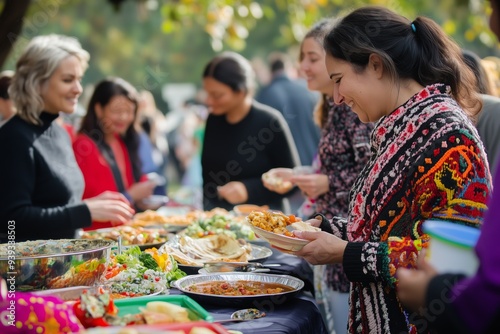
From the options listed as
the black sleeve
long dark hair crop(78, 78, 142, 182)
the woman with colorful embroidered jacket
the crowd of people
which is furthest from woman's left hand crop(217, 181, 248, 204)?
the woman with colorful embroidered jacket

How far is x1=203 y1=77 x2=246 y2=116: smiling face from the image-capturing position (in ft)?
16.1

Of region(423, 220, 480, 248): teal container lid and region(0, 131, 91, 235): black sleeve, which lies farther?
region(0, 131, 91, 235): black sleeve

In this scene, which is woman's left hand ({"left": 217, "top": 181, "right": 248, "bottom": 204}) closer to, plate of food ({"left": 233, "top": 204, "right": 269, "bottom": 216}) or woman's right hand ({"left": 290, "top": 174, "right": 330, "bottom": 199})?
plate of food ({"left": 233, "top": 204, "right": 269, "bottom": 216})

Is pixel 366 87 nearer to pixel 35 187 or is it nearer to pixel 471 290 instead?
pixel 471 290

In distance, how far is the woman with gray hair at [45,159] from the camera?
3.32 metres

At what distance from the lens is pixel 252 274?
271 cm

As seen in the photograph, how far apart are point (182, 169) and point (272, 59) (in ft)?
19.1

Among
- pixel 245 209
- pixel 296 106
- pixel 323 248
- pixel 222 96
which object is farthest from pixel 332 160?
pixel 296 106

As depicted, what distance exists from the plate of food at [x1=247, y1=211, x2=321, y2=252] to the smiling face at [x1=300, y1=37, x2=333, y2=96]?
1.33 m

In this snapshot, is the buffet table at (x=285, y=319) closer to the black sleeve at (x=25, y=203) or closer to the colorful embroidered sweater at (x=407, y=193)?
the colorful embroidered sweater at (x=407, y=193)

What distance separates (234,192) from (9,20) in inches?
72.6

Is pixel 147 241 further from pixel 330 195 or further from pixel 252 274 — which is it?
pixel 330 195

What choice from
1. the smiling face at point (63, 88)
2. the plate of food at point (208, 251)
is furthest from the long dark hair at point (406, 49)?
the smiling face at point (63, 88)

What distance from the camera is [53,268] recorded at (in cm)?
225
